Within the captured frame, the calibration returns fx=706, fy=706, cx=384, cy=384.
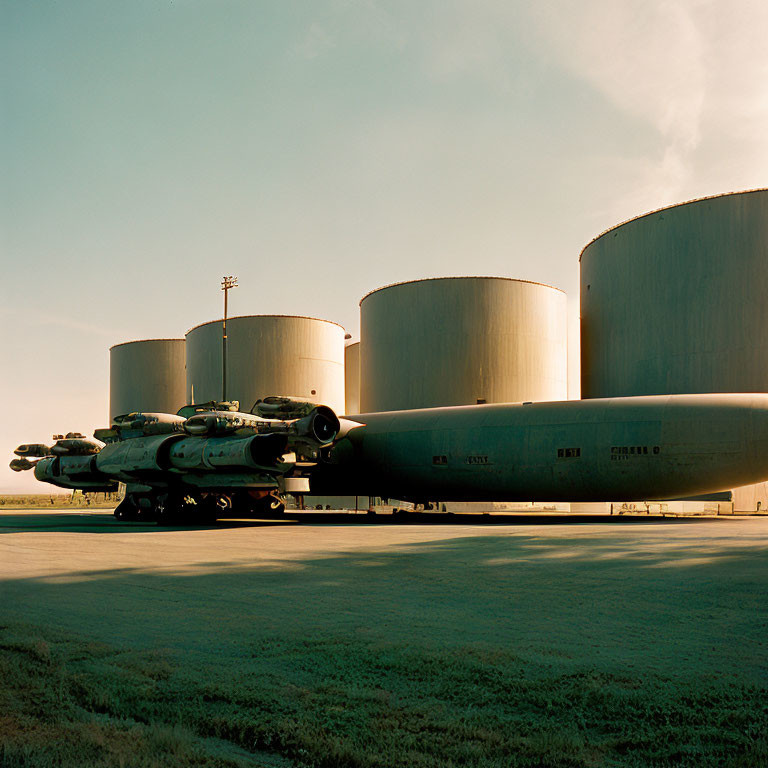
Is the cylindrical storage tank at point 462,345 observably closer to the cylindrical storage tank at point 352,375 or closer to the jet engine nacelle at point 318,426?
the jet engine nacelle at point 318,426

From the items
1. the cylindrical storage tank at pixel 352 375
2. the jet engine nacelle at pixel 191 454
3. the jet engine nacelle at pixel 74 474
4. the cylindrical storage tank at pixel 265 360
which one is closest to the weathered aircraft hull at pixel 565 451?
the jet engine nacelle at pixel 191 454

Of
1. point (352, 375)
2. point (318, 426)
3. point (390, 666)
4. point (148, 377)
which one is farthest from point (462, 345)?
point (390, 666)

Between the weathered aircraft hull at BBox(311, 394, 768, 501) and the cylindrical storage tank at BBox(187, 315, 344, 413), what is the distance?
61.9 ft

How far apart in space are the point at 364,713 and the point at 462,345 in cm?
3924

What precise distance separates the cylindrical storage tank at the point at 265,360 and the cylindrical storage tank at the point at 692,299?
900 inches

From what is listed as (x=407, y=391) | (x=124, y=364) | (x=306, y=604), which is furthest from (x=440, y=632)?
(x=124, y=364)

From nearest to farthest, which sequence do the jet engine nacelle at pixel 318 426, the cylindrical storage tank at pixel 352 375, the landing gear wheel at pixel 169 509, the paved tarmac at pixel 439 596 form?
the paved tarmac at pixel 439 596 → the jet engine nacelle at pixel 318 426 → the landing gear wheel at pixel 169 509 → the cylindrical storage tank at pixel 352 375

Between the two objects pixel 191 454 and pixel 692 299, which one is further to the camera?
pixel 692 299

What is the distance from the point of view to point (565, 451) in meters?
28.9

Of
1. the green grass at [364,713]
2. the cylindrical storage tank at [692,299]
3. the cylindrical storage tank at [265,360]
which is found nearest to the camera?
the green grass at [364,713]

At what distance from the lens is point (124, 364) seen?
68250 mm

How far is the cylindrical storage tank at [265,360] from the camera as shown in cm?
5238

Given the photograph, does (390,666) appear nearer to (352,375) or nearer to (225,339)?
(225,339)

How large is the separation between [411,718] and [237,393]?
1896 inches
